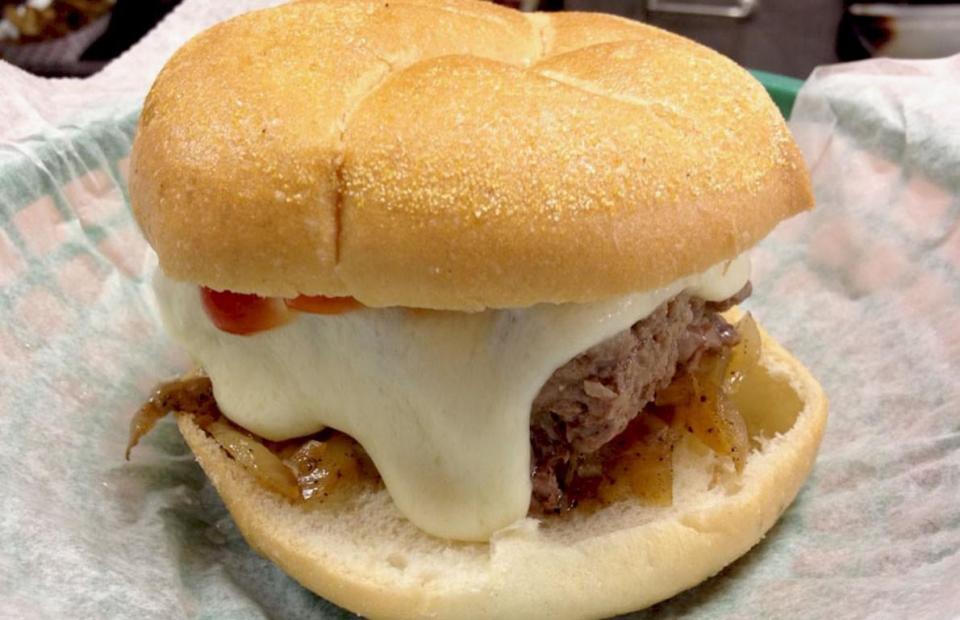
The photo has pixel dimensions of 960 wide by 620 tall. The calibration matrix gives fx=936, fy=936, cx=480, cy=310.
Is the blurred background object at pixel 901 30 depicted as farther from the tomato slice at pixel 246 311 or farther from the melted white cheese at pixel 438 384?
the tomato slice at pixel 246 311

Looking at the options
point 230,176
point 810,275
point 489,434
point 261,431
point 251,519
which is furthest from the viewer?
point 810,275

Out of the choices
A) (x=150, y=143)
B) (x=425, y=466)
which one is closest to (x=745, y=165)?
(x=425, y=466)

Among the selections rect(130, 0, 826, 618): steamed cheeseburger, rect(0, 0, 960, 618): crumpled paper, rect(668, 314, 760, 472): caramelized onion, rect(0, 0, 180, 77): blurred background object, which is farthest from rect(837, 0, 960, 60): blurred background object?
rect(0, 0, 180, 77): blurred background object

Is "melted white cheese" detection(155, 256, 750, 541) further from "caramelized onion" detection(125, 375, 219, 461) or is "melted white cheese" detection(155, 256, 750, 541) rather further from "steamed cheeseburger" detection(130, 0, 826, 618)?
"caramelized onion" detection(125, 375, 219, 461)

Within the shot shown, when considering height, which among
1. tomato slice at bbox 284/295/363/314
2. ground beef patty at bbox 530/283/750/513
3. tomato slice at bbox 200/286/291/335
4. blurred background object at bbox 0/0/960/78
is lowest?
blurred background object at bbox 0/0/960/78

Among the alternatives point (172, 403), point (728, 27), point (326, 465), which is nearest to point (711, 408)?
point (326, 465)

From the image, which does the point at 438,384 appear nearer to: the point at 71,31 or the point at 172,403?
the point at 172,403

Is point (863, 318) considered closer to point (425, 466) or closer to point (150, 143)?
point (425, 466)
